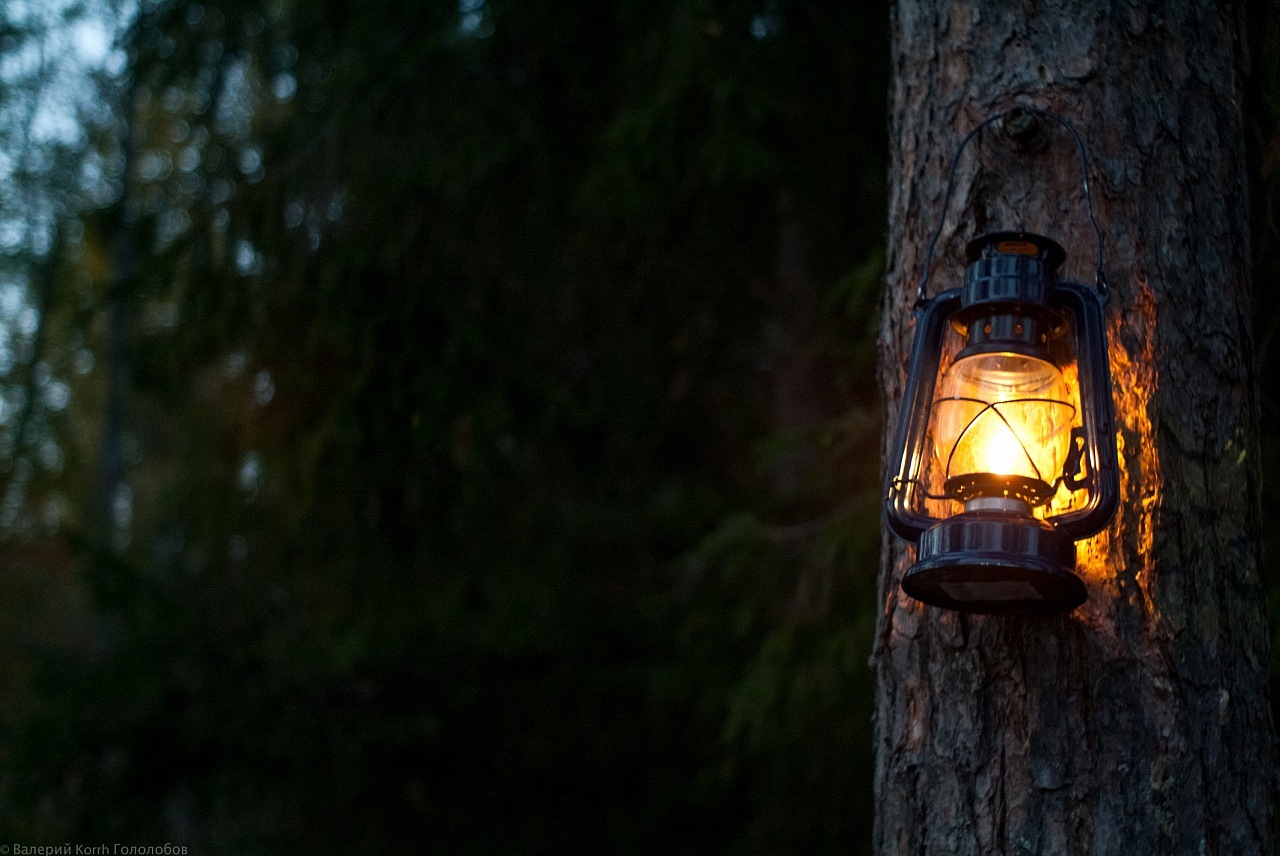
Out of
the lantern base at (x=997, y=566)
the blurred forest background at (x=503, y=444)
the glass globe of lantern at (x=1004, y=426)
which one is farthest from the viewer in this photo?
the blurred forest background at (x=503, y=444)

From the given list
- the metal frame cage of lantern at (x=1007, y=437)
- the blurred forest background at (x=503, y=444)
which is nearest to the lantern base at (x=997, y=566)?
the metal frame cage of lantern at (x=1007, y=437)

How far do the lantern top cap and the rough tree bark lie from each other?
0.34 ft

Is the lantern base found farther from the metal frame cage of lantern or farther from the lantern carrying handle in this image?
the lantern carrying handle

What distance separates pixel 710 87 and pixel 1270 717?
9.21ft

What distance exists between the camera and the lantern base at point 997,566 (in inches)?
57.8

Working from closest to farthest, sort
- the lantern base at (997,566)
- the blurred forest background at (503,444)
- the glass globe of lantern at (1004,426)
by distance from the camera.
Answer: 1. the lantern base at (997,566)
2. the glass globe of lantern at (1004,426)
3. the blurred forest background at (503,444)

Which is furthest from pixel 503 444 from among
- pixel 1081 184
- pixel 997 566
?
pixel 997 566

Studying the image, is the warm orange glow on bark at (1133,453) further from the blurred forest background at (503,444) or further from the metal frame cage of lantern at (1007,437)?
the blurred forest background at (503,444)

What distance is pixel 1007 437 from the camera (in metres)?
1.59

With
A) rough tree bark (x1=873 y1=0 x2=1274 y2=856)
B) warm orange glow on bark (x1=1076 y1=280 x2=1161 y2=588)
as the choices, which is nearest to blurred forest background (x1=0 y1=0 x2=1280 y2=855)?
rough tree bark (x1=873 y1=0 x2=1274 y2=856)

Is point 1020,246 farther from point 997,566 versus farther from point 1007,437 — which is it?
point 997,566

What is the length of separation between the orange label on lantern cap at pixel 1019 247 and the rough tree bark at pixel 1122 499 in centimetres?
12

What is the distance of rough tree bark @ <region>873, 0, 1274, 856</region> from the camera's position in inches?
61.5

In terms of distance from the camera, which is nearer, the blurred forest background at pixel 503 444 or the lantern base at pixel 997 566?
the lantern base at pixel 997 566
